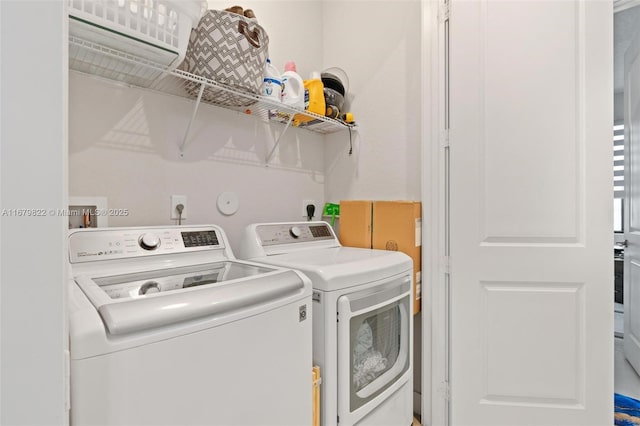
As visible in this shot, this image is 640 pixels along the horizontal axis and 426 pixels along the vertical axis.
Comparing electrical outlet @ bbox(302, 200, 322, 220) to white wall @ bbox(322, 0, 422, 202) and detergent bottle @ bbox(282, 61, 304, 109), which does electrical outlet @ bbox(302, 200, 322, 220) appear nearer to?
white wall @ bbox(322, 0, 422, 202)

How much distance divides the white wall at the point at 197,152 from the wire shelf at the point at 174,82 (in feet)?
0.15

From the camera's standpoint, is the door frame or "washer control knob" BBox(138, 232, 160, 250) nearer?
"washer control knob" BBox(138, 232, 160, 250)

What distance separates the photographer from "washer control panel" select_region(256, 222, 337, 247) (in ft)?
5.16

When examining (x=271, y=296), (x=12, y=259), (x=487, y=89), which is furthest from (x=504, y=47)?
(x=12, y=259)

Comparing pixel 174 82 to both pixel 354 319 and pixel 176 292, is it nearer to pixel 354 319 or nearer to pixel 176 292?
pixel 176 292

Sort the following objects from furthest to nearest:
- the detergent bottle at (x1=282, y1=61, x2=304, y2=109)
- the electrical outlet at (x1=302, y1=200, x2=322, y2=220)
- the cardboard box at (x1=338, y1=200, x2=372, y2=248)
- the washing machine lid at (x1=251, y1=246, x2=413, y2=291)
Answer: the electrical outlet at (x1=302, y1=200, x2=322, y2=220), the cardboard box at (x1=338, y1=200, x2=372, y2=248), the detergent bottle at (x1=282, y1=61, x2=304, y2=109), the washing machine lid at (x1=251, y1=246, x2=413, y2=291)

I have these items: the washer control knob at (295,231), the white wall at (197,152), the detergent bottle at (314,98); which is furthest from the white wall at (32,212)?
the detergent bottle at (314,98)

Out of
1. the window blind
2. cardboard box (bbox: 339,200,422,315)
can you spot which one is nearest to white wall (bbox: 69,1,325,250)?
cardboard box (bbox: 339,200,422,315)

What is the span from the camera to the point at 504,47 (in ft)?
5.10

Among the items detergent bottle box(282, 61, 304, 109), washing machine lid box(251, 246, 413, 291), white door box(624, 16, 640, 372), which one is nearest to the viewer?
washing machine lid box(251, 246, 413, 291)

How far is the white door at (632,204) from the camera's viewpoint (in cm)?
232

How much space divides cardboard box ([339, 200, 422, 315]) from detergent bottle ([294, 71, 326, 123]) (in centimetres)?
56

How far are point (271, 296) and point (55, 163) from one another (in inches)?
25.0

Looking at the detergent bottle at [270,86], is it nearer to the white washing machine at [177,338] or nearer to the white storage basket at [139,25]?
the white storage basket at [139,25]
